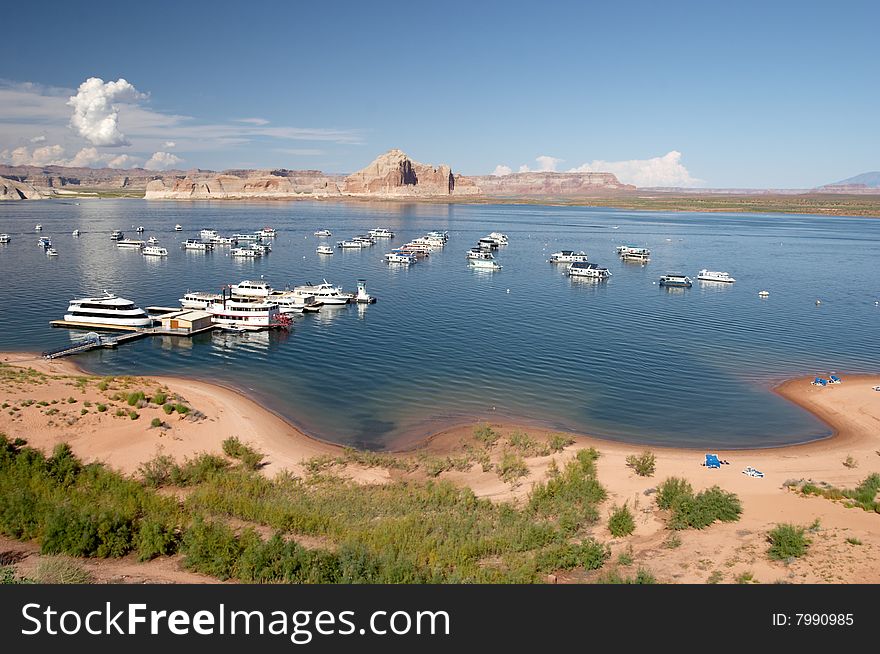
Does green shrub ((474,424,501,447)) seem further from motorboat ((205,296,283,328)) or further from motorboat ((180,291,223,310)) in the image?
motorboat ((180,291,223,310))

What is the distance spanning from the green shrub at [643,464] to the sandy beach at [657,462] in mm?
318

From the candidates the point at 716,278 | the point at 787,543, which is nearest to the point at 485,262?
the point at 716,278

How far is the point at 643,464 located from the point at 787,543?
8923mm

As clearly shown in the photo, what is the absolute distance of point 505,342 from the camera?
53.1 metres

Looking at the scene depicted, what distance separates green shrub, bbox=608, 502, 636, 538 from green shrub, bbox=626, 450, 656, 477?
18.2ft

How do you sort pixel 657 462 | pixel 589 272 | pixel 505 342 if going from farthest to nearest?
pixel 589 272 → pixel 505 342 → pixel 657 462

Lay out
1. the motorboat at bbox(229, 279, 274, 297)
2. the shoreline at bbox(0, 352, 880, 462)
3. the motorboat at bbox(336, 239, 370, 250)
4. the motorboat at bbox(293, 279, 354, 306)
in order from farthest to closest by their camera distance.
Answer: the motorboat at bbox(336, 239, 370, 250) → the motorboat at bbox(293, 279, 354, 306) → the motorboat at bbox(229, 279, 274, 297) → the shoreline at bbox(0, 352, 880, 462)

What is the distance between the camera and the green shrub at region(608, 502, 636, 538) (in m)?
19.9

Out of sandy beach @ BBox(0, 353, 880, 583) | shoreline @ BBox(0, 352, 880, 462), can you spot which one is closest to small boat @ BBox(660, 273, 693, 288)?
shoreline @ BBox(0, 352, 880, 462)

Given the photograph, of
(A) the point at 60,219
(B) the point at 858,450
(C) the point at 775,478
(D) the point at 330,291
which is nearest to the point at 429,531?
(C) the point at 775,478

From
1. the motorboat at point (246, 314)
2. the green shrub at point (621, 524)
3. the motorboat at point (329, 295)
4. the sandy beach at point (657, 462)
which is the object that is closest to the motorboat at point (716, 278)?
the sandy beach at point (657, 462)

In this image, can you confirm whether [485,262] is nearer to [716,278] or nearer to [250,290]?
[716,278]

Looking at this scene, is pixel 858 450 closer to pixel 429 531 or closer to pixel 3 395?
pixel 429 531

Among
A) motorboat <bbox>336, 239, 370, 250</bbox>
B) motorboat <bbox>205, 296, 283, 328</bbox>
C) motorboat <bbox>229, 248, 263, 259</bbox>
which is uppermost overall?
motorboat <bbox>336, 239, 370, 250</bbox>
